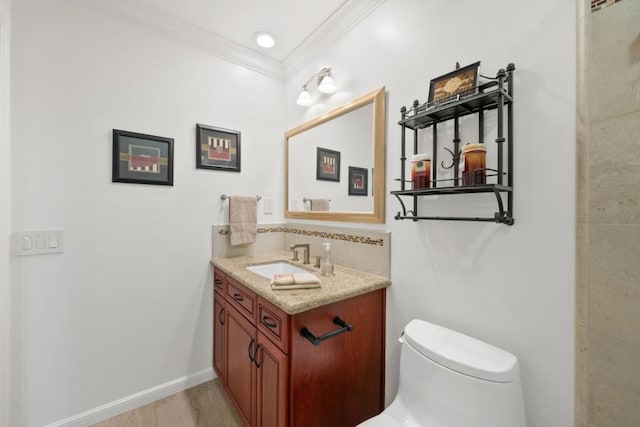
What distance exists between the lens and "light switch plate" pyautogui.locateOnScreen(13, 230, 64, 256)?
140 cm

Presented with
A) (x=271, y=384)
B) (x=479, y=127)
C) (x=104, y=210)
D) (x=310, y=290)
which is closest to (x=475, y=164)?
(x=479, y=127)

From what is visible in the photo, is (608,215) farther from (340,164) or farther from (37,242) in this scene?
(37,242)

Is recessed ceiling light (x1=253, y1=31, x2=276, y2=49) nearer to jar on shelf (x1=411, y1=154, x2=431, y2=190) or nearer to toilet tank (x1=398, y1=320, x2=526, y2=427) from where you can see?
jar on shelf (x1=411, y1=154, x2=431, y2=190)

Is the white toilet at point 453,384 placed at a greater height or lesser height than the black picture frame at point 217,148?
lesser

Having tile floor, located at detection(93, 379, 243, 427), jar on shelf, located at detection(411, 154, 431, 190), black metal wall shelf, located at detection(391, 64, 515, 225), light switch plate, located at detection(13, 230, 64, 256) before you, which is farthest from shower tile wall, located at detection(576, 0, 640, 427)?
light switch plate, located at detection(13, 230, 64, 256)

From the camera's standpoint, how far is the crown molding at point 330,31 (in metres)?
1.60

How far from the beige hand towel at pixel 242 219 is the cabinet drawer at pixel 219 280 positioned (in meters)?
0.23

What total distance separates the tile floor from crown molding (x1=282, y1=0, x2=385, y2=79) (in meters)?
2.55

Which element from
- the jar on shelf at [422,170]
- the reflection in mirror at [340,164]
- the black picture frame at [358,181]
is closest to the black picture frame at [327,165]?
the reflection in mirror at [340,164]

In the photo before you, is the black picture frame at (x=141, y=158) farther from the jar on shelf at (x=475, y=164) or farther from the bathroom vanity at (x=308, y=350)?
the jar on shelf at (x=475, y=164)

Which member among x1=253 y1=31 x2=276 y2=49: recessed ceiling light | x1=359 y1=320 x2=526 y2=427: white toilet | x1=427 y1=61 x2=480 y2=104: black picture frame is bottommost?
x1=359 y1=320 x2=526 y2=427: white toilet

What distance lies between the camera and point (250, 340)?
4.66 feet

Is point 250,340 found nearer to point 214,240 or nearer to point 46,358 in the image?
point 214,240

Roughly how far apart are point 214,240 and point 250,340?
884 mm
